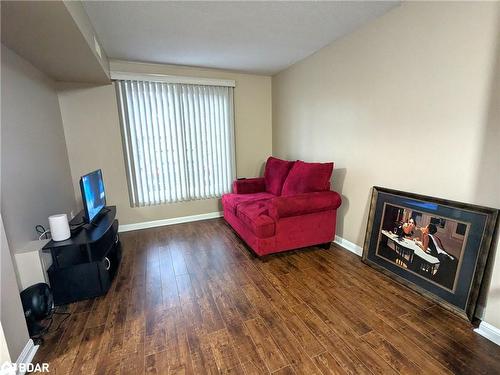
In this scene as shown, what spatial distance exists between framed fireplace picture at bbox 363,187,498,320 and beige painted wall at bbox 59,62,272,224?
235 cm

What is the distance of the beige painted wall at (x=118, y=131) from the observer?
3.14 meters

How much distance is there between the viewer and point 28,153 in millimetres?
2072

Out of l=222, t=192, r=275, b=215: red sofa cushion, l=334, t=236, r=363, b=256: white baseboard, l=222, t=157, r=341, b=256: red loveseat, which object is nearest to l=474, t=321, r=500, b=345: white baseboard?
l=334, t=236, r=363, b=256: white baseboard

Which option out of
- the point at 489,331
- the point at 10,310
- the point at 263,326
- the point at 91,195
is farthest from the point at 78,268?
the point at 489,331

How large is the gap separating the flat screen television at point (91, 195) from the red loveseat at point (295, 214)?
5.08 ft

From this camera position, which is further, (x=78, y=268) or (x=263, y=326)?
(x=78, y=268)

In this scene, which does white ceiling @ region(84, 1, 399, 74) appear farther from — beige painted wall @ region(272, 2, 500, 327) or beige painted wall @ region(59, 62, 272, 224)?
beige painted wall @ region(59, 62, 272, 224)

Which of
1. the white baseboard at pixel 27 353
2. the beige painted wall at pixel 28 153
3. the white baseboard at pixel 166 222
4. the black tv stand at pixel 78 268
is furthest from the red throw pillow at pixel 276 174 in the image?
the white baseboard at pixel 27 353

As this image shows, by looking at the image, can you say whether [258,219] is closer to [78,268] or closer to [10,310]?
[78,268]

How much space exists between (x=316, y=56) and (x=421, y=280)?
8.98 ft

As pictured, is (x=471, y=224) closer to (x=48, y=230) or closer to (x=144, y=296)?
(x=144, y=296)

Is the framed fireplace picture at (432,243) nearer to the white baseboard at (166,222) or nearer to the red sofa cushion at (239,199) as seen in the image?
the red sofa cushion at (239,199)

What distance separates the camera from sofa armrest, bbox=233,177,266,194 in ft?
11.8

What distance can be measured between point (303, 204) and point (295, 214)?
0.14m
